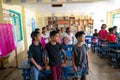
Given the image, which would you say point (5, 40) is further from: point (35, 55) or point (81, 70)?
point (81, 70)

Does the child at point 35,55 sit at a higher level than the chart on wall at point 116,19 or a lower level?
lower

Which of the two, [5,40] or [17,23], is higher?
[17,23]

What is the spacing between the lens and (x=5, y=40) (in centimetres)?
457

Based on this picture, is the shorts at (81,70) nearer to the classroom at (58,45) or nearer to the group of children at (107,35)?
the classroom at (58,45)

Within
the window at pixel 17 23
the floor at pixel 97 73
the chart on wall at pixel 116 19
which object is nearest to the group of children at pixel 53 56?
the floor at pixel 97 73

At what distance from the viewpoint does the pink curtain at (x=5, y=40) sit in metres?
4.33

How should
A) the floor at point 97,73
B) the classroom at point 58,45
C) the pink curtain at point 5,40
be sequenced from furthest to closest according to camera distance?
the pink curtain at point 5,40 < the floor at point 97,73 < the classroom at point 58,45

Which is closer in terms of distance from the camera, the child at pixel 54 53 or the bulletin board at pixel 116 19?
the child at pixel 54 53

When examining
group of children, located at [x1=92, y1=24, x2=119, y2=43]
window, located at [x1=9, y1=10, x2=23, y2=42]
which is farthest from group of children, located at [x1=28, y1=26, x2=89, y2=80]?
window, located at [x1=9, y1=10, x2=23, y2=42]

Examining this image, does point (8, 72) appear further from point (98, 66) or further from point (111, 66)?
point (111, 66)

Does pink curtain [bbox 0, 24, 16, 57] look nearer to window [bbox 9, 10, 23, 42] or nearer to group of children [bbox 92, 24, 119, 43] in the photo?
window [bbox 9, 10, 23, 42]

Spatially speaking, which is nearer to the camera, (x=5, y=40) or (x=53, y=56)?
(x=53, y=56)

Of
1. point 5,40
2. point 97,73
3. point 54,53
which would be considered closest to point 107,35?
point 97,73

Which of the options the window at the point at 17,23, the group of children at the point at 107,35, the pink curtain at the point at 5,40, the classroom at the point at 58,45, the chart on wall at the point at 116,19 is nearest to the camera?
the classroom at the point at 58,45
